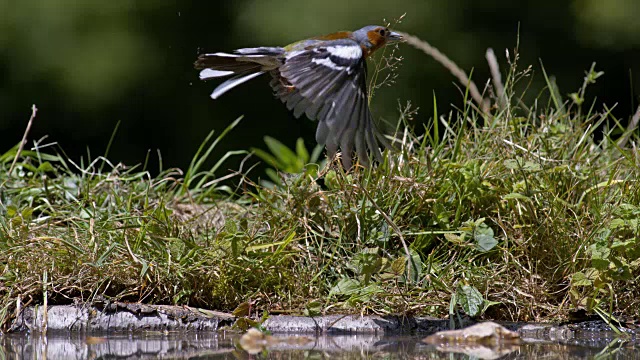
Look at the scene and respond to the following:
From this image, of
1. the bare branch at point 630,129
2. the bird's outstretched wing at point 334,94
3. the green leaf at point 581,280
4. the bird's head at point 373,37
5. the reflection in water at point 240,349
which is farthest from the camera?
the bird's head at point 373,37

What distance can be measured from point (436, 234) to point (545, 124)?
697 mm

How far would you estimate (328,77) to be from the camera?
318cm

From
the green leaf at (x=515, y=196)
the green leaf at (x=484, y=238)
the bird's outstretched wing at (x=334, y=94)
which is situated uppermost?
the bird's outstretched wing at (x=334, y=94)

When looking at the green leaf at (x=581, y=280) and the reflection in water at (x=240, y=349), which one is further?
the green leaf at (x=581, y=280)

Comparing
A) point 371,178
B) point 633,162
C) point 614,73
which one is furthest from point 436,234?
point 614,73

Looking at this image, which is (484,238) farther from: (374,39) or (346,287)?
(374,39)

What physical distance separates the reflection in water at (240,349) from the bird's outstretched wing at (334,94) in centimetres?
63

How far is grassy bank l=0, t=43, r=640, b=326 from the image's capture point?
287 centimetres

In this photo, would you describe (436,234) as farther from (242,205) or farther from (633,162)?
(242,205)

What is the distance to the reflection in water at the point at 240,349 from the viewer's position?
2.40m

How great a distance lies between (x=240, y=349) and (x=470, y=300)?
74 cm

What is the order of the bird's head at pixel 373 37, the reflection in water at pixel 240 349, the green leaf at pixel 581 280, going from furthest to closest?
the bird's head at pixel 373 37 < the green leaf at pixel 581 280 < the reflection in water at pixel 240 349

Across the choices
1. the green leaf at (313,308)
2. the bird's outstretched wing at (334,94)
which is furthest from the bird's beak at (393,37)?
the green leaf at (313,308)

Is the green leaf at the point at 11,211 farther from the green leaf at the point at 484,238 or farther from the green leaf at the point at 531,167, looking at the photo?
the green leaf at the point at 531,167
